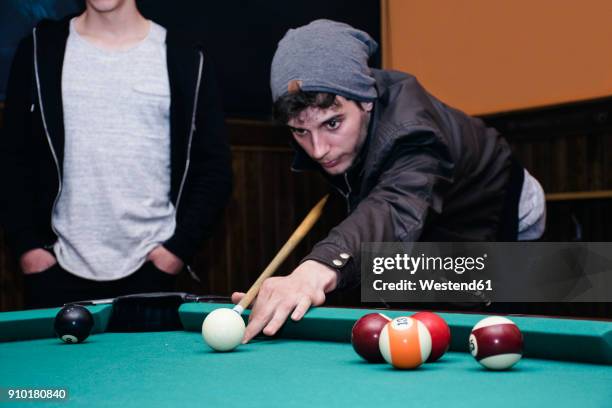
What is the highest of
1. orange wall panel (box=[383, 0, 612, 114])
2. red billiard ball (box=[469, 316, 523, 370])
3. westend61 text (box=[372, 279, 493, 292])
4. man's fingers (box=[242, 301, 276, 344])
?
orange wall panel (box=[383, 0, 612, 114])

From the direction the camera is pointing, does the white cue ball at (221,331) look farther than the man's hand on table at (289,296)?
No

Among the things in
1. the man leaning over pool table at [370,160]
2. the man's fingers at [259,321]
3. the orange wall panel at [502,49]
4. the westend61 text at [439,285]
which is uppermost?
the orange wall panel at [502,49]

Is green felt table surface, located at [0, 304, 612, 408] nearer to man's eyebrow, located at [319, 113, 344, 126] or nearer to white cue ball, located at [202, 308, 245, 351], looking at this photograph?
white cue ball, located at [202, 308, 245, 351]

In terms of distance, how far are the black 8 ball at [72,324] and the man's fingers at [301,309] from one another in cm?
45

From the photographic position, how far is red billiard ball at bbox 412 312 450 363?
1.50 meters

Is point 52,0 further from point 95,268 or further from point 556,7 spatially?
point 556,7

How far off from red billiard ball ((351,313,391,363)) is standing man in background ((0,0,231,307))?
4.57 ft

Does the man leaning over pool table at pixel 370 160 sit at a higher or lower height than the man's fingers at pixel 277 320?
higher

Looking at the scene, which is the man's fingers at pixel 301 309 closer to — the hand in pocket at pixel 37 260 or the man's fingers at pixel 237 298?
the man's fingers at pixel 237 298

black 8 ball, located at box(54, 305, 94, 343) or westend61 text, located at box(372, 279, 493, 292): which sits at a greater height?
black 8 ball, located at box(54, 305, 94, 343)

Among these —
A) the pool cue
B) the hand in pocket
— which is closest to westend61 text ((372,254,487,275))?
the pool cue

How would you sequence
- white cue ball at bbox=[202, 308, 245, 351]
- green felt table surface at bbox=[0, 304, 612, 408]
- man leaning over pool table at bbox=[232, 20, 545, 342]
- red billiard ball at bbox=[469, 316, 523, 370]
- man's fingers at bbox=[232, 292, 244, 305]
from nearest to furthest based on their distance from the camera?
green felt table surface at bbox=[0, 304, 612, 408] → red billiard ball at bbox=[469, 316, 523, 370] → white cue ball at bbox=[202, 308, 245, 351] → man leaning over pool table at bbox=[232, 20, 545, 342] → man's fingers at bbox=[232, 292, 244, 305]

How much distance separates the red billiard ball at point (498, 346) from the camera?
1.40 m

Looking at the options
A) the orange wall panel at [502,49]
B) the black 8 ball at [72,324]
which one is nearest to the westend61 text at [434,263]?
the black 8 ball at [72,324]
